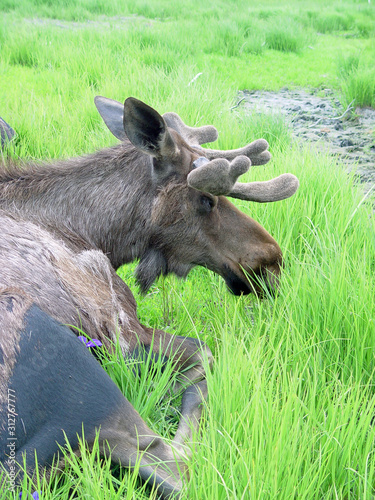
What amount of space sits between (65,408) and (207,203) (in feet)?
4.32

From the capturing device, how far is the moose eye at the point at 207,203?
2750mm

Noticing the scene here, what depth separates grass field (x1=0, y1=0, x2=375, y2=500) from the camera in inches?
67.1

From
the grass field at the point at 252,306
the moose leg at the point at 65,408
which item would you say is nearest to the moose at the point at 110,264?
the moose leg at the point at 65,408

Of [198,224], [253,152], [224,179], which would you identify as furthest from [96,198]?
[253,152]

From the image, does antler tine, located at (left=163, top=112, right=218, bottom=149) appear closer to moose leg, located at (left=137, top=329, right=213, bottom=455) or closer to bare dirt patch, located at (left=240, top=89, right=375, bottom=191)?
moose leg, located at (left=137, top=329, right=213, bottom=455)

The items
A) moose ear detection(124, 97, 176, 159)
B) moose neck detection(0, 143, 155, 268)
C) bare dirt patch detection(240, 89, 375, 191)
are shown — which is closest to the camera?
moose ear detection(124, 97, 176, 159)

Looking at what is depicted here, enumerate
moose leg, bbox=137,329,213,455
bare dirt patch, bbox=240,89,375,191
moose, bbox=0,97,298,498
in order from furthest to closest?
1. bare dirt patch, bbox=240,89,375,191
2. moose leg, bbox=137,329,213,455
3. moose, bbox=0,97,298,498

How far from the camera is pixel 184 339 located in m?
2.53

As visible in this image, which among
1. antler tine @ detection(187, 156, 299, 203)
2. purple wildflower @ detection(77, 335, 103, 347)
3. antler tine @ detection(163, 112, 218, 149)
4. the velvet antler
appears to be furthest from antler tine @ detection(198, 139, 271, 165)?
purple wildflower @ detection(77, 335, 103, 347)

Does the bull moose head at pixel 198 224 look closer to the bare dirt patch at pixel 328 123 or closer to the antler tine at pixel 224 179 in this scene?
the antler tine at pixel 224 179

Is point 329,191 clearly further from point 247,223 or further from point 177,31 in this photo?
point 177,31

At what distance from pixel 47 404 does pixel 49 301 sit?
47 centimetres

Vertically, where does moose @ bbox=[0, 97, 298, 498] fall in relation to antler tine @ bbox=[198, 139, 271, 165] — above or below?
below
